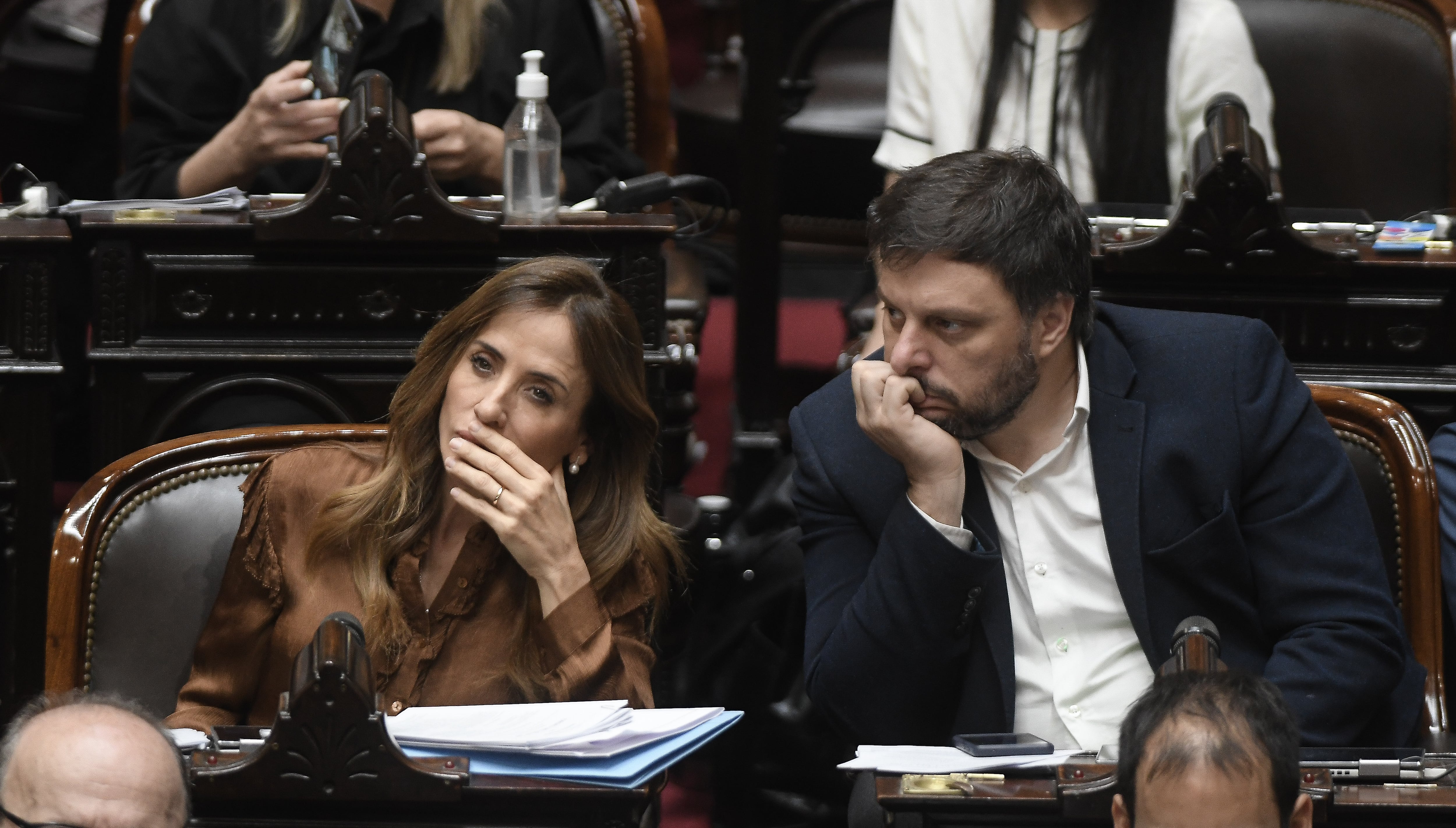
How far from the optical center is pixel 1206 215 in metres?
2.44

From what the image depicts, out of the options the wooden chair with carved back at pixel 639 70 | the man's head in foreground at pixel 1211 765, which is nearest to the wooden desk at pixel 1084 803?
the man's head in foreground at pixel 1211 765

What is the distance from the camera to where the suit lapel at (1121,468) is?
6.21 feet

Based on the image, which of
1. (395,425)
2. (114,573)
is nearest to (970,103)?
(395,425)

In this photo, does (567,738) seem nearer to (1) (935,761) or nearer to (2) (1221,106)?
(1) (935,761)

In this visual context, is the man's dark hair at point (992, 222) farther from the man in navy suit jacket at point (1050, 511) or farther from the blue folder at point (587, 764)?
the blue folder at point (587, 764)

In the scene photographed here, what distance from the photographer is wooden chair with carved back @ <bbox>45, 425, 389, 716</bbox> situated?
189 centimetres

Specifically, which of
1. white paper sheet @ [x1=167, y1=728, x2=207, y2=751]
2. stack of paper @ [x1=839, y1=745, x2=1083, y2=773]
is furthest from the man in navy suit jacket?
white paper sheet @ [x1=167, y1=728, x2=207, y2=751]

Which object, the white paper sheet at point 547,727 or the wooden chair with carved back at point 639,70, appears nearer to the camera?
the white paper sheet at point 547,727

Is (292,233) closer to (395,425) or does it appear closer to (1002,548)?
(395,425)

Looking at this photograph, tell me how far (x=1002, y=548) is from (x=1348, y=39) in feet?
5.70

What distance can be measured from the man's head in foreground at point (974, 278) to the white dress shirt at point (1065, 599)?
0.31ft

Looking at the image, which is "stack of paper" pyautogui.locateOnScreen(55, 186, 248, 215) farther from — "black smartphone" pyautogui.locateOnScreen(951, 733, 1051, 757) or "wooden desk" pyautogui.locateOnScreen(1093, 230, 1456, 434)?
"black smartphone" pyautogui.locateOnScreen(951, 733, 1051, 757)

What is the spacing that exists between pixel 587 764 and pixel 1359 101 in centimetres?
233

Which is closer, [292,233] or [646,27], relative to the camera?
[292,233]
